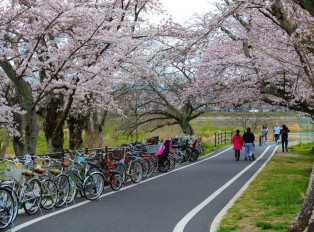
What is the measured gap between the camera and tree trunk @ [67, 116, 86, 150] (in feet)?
64.0

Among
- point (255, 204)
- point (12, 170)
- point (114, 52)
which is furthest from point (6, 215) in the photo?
point (114, 52)

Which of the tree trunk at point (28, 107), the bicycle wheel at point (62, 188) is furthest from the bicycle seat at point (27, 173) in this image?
the tree trunk at point (28, 107)

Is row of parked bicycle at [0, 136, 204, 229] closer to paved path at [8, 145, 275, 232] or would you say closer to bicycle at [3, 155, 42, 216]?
bicycle at [3, 155, 42, 216]

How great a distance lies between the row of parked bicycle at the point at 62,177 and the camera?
26.1 ft

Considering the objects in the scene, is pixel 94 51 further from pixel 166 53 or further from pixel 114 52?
pixel 166 53

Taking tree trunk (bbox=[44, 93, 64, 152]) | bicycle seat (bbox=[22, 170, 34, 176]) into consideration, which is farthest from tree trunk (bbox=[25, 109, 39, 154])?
bicycle seat (bbox=[22, 170, 34, 176])

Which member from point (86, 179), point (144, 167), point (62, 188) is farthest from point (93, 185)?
point (144, 167)

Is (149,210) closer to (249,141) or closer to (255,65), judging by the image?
(255,65)

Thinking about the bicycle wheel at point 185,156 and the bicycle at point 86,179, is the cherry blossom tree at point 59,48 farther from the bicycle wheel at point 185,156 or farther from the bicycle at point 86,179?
the bicycle wheel at point 185,156

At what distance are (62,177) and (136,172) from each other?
167 inches

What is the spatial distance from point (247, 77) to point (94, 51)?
7.84 m

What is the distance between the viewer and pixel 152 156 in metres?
15.9

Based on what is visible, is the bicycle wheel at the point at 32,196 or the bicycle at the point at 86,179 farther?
the bicycle at the point at 86,179

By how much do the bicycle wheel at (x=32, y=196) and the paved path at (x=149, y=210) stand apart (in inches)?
7.7
